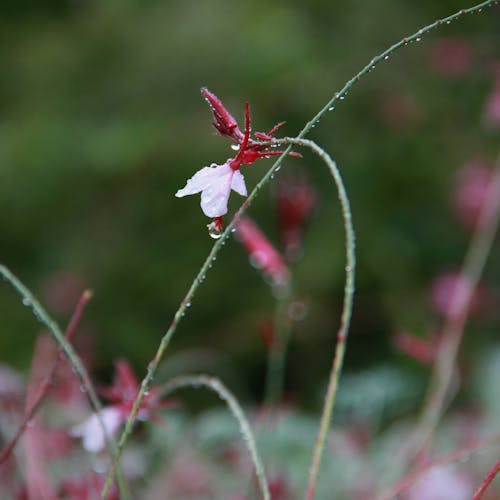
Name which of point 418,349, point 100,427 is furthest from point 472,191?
point 100,427

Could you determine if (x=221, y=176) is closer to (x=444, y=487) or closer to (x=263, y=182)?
(x=263, y=182)

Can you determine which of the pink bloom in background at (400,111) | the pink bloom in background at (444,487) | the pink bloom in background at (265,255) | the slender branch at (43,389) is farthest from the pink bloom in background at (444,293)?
the slender branch at (43,389)

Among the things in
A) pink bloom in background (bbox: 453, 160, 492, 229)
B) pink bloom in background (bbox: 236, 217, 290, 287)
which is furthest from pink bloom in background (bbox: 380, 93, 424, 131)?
pink bloom in background (bbox: 236, 217, 290, 287)

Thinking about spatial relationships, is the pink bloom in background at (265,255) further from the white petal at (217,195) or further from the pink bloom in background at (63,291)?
the pink bloom in background at (63,291)

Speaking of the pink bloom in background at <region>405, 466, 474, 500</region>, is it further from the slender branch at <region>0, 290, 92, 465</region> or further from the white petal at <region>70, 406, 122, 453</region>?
the slender branch at <region>0, 290, 92, 465</region>

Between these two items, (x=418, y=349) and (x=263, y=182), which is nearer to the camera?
(x=263, y=182)
